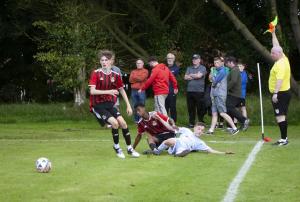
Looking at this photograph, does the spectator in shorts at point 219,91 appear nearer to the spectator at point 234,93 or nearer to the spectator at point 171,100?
the spectator at point 234,93

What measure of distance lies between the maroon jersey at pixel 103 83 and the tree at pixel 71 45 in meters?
11.5

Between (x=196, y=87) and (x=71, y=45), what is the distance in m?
6.95

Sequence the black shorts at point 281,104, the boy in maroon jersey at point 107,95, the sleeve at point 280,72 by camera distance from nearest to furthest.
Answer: the boy in maroon jersey at point 107,95, the sleeve at point 280,72, the black shorts at point 281,104

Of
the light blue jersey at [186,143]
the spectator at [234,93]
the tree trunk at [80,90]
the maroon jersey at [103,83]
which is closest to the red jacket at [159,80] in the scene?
the spectator at [234,93]

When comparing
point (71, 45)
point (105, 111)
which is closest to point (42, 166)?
point (105, 111)

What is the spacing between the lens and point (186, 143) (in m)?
12.8

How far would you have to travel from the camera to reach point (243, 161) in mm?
11883

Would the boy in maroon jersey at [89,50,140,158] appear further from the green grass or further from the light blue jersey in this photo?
the green grass

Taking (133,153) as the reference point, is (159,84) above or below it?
above

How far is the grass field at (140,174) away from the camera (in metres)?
8.70

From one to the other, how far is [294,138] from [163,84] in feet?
12.2

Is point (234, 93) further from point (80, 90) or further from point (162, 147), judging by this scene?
point (80, 90)

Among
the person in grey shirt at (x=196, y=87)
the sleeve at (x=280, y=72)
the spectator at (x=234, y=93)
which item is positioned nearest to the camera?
the sleeve at (x=280, y=72)

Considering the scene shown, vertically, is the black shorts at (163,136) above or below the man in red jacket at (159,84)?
below
